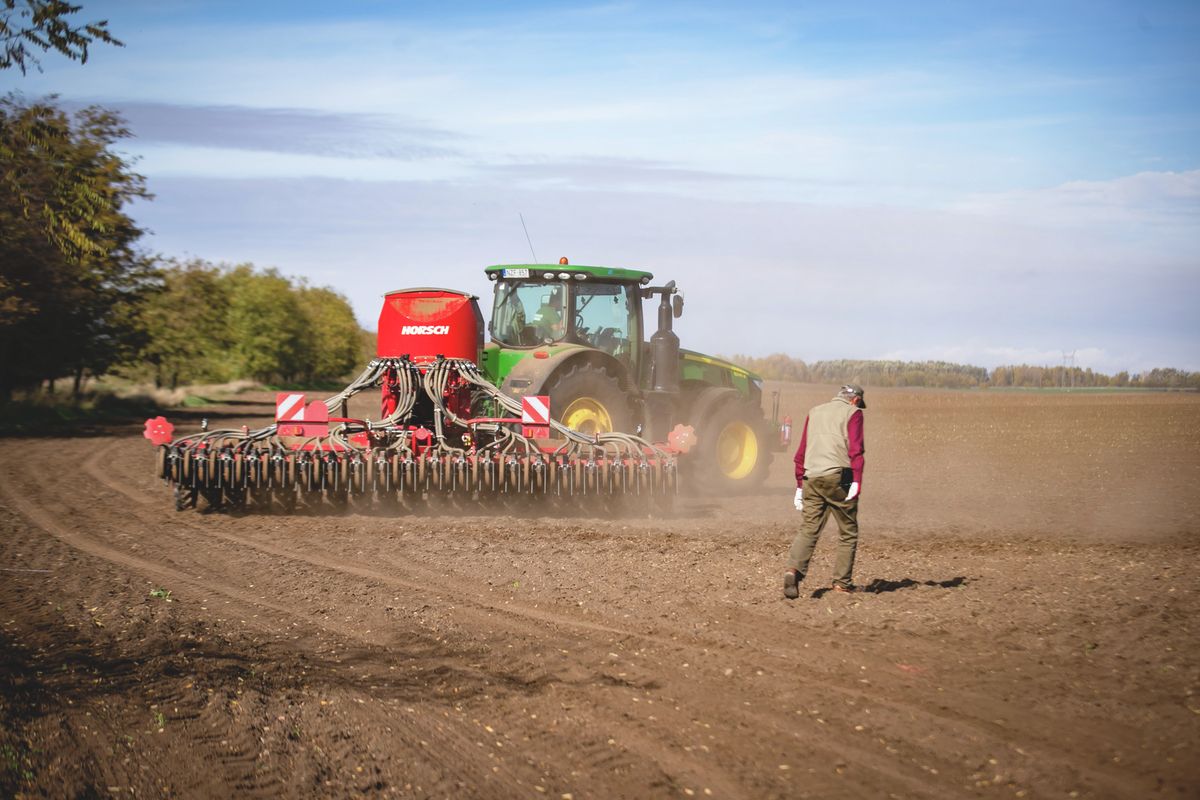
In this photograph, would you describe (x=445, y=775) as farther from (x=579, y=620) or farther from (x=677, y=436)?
(x=677, y=436)

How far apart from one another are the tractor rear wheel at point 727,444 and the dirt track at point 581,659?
6.44 ft

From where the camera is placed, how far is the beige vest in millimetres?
6953

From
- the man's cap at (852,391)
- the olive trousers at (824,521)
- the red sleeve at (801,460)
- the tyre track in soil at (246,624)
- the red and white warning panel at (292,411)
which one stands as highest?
the man's cap at (852,391)

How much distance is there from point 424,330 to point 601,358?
1.93 meters

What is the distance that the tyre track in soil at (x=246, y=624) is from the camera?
13.3 feet

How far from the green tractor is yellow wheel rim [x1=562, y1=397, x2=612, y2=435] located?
0.01 metres

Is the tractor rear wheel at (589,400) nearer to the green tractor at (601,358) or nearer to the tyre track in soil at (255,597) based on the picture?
the green tractor at (601,358)

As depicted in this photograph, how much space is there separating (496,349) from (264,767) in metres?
8.21

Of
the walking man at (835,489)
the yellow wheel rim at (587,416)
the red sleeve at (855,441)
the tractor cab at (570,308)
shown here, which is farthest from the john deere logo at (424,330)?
the red sleeve at (855,441)

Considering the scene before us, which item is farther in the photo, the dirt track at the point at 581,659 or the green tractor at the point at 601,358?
the green tractor at the point at 601,358

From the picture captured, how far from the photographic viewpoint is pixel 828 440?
701 cm

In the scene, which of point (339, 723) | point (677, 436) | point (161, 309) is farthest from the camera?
point (161, 309)

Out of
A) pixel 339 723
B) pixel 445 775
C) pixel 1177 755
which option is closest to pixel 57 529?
pixel 339 723

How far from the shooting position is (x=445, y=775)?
3.91m
